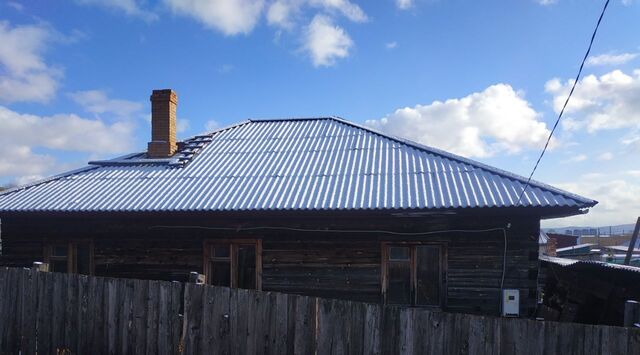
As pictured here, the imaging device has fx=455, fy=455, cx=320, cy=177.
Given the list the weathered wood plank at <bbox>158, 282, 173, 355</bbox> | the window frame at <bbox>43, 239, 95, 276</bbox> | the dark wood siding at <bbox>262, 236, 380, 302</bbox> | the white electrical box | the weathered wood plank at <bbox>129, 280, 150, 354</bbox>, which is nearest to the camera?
the weathered wood plank at <bbox>158, 282, 173, 355</bbox>

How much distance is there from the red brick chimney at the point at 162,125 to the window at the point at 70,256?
355 centimetres

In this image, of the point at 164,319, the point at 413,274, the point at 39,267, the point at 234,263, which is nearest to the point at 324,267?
the point at 413,274


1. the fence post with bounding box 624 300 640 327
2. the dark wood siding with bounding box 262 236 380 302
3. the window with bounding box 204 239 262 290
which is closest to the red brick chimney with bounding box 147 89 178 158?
the window with bounding box 204 239 262 290

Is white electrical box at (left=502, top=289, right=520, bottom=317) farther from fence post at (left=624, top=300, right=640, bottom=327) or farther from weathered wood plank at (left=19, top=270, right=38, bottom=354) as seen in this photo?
weathered wood plank at (left=19, top=270, right=38, bottom=354)

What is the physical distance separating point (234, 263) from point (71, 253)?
406 cm

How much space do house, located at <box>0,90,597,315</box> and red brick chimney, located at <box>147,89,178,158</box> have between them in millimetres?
1421

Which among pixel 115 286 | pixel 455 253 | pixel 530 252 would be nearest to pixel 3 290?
pixel 115 286

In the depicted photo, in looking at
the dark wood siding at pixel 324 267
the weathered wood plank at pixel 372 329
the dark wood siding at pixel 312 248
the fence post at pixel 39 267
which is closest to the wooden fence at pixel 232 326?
the weathered wood plank at pixel 372 329

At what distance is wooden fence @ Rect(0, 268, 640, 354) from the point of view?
4812 millimetres

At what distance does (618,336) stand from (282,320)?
3621mm

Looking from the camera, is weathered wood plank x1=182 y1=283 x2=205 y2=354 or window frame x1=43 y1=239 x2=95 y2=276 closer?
weathered wood plank x1=182 y1=283 x2=205 y2=354

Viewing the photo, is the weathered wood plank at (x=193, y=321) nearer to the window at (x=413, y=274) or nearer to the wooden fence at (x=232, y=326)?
the wooden fence at (x=232, y=326)

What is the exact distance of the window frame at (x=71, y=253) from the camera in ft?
35.3

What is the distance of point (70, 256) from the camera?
10.8 meters
